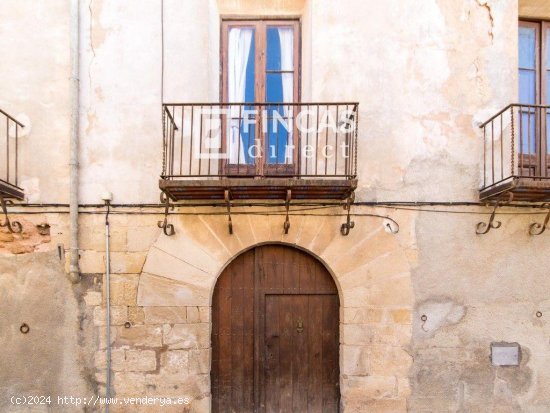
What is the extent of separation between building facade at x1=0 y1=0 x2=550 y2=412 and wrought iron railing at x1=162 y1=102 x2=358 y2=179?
0.02 metres

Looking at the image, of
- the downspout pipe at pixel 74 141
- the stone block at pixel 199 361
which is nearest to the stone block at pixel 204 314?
the stone block at pixel 199 361

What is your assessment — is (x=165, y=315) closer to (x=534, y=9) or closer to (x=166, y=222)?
(x=166, y=222)

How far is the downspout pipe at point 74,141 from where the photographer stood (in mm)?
5016

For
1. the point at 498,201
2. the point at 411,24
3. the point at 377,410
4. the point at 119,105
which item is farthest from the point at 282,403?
the point at 411,24

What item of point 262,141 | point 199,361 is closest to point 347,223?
point 262,141

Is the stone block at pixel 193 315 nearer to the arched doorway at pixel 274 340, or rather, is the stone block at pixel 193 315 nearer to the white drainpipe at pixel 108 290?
the arched doorway at pixel 274 340

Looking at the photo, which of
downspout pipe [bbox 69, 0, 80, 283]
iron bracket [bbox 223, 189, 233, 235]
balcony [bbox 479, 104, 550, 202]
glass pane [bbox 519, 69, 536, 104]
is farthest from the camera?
glass pane [bbox 519, 69, 536, 104]

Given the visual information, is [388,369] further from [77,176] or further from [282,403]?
[77,176]

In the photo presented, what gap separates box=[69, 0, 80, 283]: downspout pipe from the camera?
5016 millimetres

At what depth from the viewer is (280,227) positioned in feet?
16.8

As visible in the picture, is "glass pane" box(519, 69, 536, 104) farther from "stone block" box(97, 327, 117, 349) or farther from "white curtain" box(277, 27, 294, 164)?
"stone block" box(97, 327, 117, 349)

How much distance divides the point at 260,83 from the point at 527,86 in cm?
283

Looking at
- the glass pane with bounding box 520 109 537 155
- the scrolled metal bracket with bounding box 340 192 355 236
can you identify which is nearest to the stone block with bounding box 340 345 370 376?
the scrolled metal bracket with bounding box 340 192 355 236

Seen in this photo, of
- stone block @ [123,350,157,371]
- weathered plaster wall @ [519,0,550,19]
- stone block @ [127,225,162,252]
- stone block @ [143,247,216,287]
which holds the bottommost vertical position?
stone block @ [123,350,157,371]
